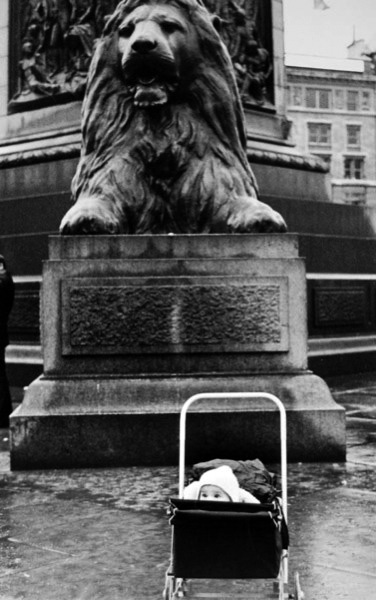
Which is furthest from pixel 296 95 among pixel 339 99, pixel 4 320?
pixel 4 320

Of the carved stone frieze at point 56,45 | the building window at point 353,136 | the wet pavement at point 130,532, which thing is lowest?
the wet pavement at point 130,532

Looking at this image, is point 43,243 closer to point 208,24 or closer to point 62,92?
point 62,92

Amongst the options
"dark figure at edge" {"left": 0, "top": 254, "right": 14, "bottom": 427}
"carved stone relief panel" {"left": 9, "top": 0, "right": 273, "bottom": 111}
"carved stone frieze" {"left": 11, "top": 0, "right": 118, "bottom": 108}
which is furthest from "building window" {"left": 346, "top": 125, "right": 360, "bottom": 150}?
"dark figure at edge" {"left": 0, "top": 254, "right": 14, "bottom": 427}

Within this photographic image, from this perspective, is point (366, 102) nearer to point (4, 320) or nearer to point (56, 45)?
point (56, 45)

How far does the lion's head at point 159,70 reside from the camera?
7109 millimetres

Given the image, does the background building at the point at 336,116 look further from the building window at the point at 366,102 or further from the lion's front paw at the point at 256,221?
the lion's front paw at the point at 256,221

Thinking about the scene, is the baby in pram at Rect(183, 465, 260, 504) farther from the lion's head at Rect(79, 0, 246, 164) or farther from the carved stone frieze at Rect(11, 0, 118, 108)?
the carved stone frieze at Rect(11, 0, 118, 108)

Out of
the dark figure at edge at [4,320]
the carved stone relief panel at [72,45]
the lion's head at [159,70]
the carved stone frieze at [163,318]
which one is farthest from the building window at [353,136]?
the carved stone frieze at [163,318]

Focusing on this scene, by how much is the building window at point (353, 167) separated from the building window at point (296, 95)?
6.00 m

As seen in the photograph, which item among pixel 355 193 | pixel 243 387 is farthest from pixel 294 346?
pixel 355 193

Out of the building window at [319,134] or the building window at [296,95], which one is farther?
the building window at [319,134]

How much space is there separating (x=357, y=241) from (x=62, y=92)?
4.23 m

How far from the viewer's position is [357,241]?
1352 cm

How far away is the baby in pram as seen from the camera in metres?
3.47
